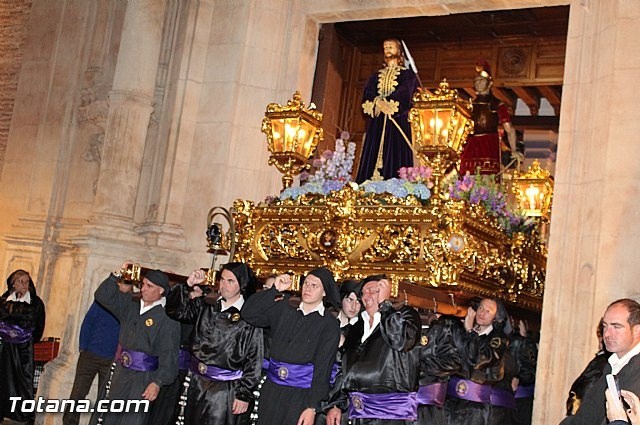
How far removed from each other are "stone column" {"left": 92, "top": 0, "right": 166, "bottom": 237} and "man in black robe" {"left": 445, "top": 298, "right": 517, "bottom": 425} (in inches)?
197

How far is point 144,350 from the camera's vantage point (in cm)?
876

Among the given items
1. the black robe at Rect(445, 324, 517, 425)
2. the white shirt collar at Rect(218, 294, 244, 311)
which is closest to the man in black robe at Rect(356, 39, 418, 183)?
the black robe at Rect(445, 324, 517, 425)

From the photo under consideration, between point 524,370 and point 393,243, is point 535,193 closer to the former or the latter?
point 393,243

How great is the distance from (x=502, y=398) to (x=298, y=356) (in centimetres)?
221

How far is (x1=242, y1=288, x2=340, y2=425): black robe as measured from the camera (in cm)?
747

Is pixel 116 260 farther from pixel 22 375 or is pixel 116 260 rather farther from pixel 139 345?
pixel 139 345

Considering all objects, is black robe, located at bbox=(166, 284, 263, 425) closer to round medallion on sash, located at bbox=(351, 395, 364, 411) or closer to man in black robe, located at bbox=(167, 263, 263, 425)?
man in black robe, located at bbox=(167, 263, 263, 425)

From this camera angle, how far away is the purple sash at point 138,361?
8.73m

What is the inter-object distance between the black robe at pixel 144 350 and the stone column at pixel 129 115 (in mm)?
3067

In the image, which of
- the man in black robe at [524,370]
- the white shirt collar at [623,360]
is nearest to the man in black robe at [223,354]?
the man in black robe at [524,370]

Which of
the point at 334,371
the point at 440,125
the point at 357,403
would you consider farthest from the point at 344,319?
the point at 440,125

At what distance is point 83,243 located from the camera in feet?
38.0

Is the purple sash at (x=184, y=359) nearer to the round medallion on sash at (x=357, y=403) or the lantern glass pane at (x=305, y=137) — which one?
the round medallion on sash at (x=357, y=403)

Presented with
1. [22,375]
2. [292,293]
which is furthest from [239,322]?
[22,375]
